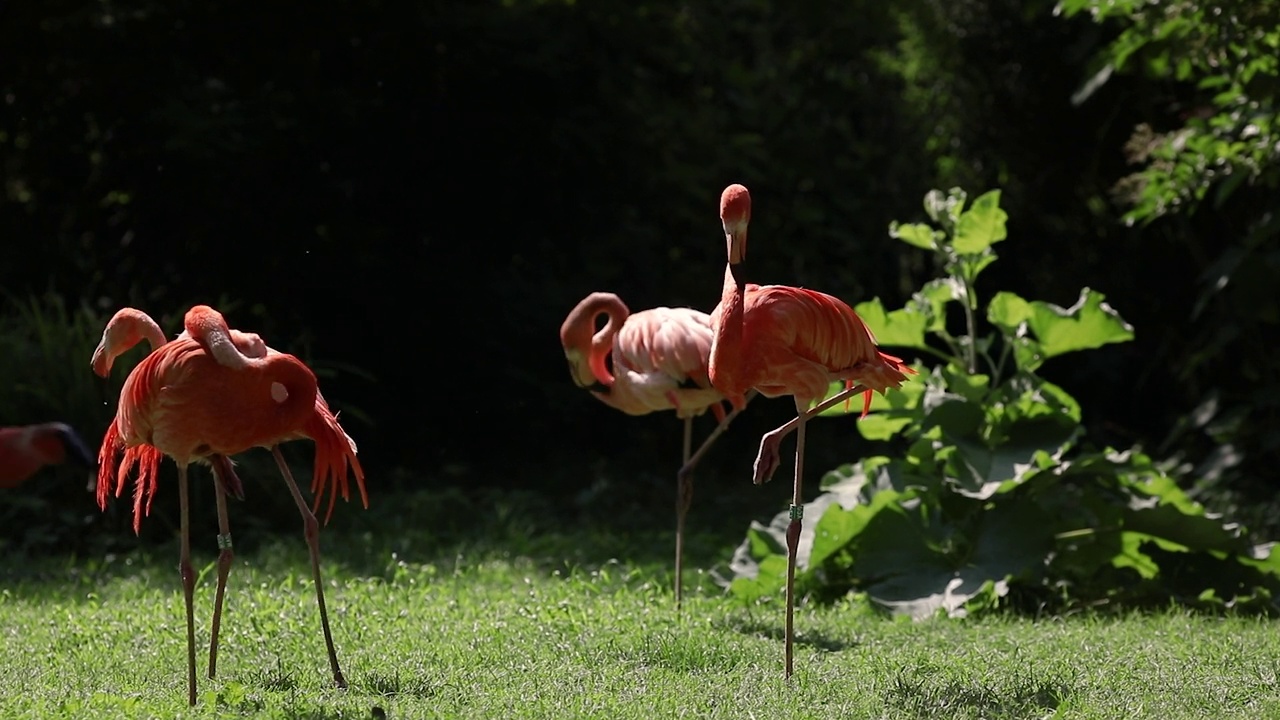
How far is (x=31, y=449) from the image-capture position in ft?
13.3

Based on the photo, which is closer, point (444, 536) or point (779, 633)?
point (779, 633)

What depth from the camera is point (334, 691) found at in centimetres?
398

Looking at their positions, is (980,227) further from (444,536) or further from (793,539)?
(444,536)

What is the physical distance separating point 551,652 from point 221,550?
1105 millimetres

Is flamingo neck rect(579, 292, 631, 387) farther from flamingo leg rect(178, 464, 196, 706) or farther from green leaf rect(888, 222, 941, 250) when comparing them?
flamingo leg rect(178, 464, 196, 706)

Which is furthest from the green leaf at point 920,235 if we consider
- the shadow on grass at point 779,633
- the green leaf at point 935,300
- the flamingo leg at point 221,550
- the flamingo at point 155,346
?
the flamingo leg at point 221,550

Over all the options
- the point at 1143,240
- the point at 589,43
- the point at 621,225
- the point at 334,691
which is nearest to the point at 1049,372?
the point at 1143,240

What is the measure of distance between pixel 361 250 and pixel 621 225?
1572 millimetres

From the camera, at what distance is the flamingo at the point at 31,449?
4023 mm

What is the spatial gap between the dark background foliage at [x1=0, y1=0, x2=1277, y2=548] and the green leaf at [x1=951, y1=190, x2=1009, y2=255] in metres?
2.62

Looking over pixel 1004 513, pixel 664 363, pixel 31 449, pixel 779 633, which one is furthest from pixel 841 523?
pixel 31 449

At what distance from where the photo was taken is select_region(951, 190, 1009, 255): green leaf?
550 cm

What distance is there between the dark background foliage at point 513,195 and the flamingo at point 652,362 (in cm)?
245

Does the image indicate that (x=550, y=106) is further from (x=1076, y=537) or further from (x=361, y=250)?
(x=1076, y=537)
